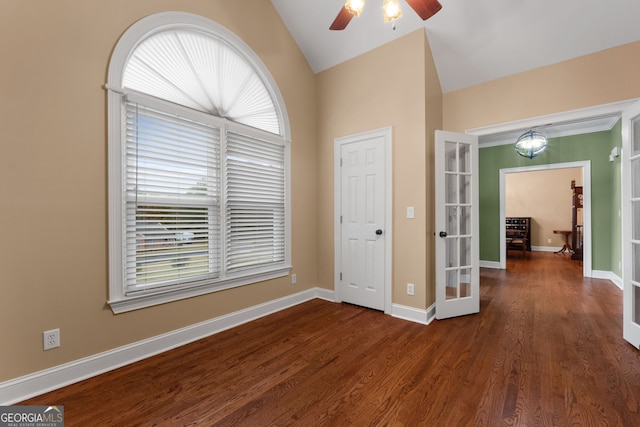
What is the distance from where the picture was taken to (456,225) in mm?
3258

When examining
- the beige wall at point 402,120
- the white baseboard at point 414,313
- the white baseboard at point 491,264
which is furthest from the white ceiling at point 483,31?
the white baseboard at point 491,264

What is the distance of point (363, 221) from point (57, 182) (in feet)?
9.51

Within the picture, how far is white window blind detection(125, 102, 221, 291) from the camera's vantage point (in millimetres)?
2268

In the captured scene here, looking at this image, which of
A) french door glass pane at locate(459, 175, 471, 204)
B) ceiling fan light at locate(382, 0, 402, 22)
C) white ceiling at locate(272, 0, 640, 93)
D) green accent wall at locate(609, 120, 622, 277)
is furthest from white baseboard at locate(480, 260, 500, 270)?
ceiling fan light at locate(382, 0, 402, 22)

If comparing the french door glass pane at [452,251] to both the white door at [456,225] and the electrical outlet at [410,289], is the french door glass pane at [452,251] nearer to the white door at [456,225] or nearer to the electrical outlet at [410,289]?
the white door at [456,225]

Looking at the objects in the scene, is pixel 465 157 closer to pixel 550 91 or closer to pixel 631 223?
pixel 550 91

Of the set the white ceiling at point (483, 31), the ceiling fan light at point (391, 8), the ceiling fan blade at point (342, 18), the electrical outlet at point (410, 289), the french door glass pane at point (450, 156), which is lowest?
the electrical outlet at point (410, 289)

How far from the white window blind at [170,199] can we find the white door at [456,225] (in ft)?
7.99

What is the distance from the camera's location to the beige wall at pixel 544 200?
27.7 feet

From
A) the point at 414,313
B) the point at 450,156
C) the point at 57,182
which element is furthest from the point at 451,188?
the point at 57,182

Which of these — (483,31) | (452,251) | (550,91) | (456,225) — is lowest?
(452,251)

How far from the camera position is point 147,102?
232 cm

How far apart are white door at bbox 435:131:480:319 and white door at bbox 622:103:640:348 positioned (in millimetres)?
1218
